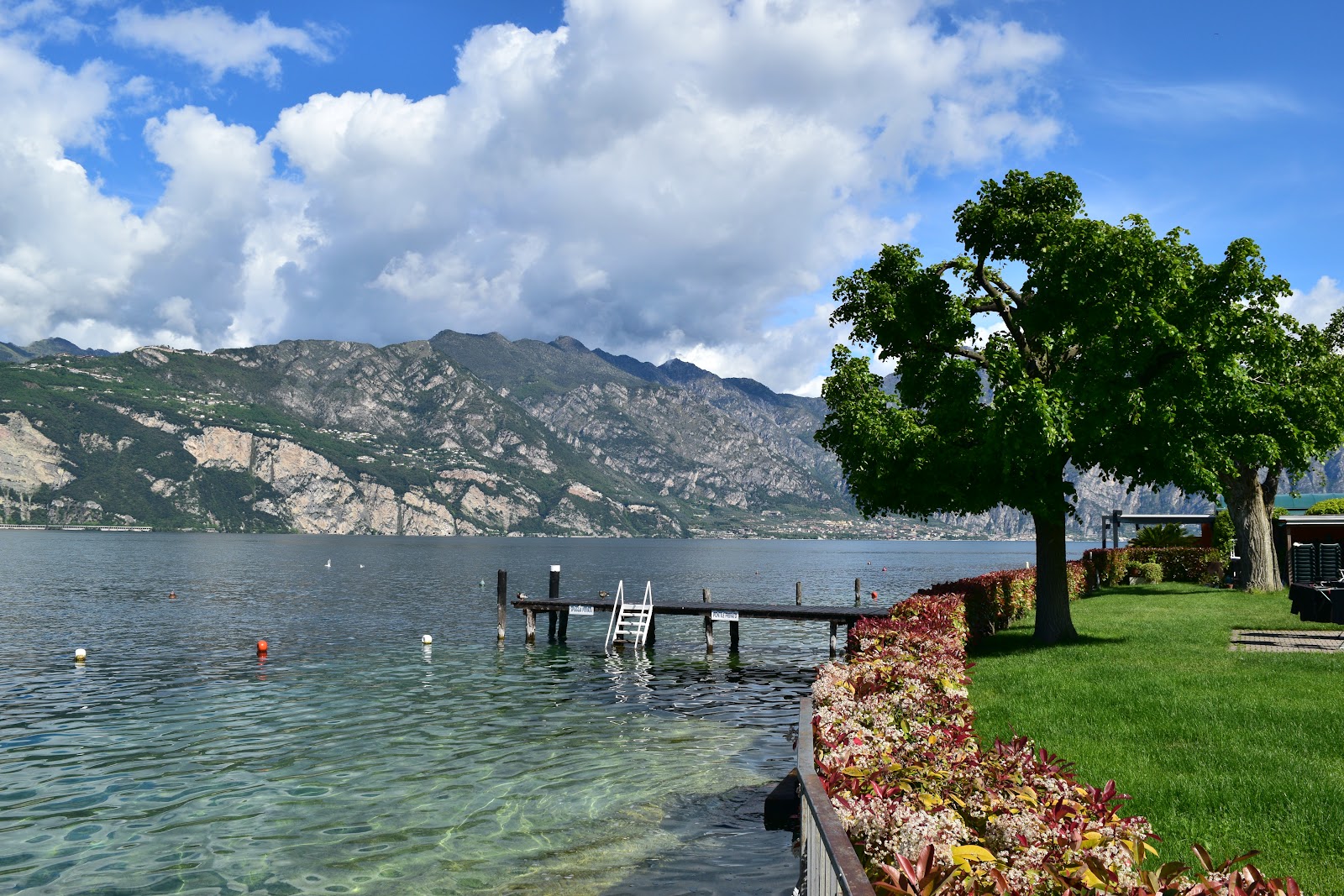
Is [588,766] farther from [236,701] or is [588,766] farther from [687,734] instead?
[236,701]

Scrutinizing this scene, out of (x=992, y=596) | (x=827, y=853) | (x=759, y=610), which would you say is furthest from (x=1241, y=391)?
(x=827, y=853)

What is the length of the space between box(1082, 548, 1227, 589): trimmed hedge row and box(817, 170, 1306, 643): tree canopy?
27183 mm

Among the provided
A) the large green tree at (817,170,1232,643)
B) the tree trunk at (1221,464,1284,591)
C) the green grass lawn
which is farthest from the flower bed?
the tree trunk at (1221,464,1284,591)

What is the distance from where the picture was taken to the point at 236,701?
28.2 metres

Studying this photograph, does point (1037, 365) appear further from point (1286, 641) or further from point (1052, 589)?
point (1286, 641)

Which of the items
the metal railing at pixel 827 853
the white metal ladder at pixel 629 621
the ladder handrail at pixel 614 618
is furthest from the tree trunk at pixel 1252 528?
the metal railing at pixel 827 853

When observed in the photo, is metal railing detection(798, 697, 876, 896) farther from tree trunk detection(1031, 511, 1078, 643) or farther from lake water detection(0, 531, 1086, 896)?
tree trunk detection(1031, 511, 1078, 643)

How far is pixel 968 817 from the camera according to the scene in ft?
23.0

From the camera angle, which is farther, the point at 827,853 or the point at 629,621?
the point at 629,621

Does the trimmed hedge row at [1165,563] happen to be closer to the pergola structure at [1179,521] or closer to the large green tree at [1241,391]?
the pergola structure at [1179,521]

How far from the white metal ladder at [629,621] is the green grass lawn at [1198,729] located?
19.7 metres

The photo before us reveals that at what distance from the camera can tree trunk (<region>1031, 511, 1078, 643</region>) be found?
27484 mm

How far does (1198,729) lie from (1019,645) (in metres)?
13.7

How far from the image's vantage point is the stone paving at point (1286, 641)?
901 inches
